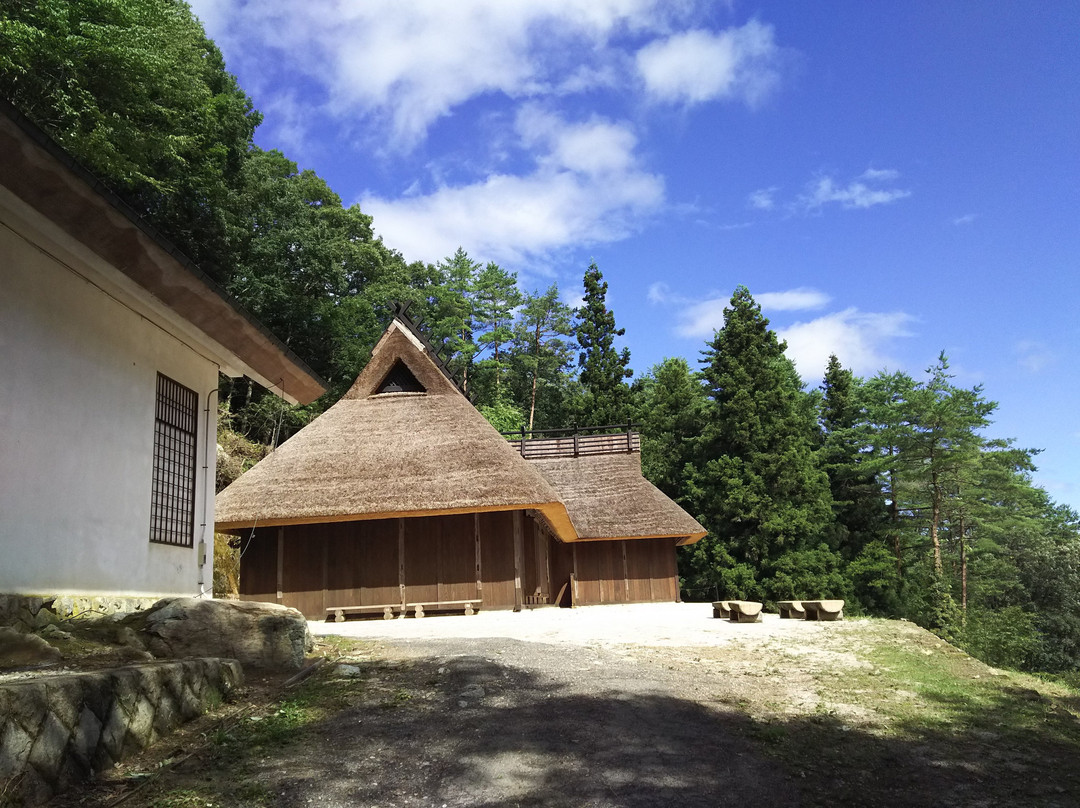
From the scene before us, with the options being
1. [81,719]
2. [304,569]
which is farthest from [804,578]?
[81,719]

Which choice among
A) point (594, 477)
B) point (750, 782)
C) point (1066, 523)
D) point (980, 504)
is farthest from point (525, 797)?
point (1066, 523)

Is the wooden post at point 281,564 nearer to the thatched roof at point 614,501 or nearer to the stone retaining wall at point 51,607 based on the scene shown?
the thatched roof at point 614,501

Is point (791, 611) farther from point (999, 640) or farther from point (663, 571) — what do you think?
point (663, 571)

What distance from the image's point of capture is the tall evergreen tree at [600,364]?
3869 centimetres

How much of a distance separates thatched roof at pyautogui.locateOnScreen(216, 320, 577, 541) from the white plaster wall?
272 inches

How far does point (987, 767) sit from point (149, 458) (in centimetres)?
828

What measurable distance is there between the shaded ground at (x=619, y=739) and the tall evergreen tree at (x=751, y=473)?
22095 mm

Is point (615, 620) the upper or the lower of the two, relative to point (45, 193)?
lower

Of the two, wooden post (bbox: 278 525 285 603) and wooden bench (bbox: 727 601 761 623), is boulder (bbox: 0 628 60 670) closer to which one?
wooden bench (bbox: 727 601 761 623)

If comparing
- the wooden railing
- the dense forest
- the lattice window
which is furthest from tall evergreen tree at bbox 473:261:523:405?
the lattice window

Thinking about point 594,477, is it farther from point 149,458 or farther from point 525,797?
point 525,797

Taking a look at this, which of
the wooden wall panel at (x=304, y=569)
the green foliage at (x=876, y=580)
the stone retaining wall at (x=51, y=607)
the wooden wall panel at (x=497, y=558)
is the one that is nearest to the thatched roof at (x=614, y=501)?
the wooden wall panel at (x=497, y=558)

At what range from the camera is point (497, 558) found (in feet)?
56.5

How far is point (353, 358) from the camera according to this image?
108ft
